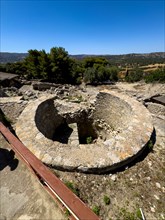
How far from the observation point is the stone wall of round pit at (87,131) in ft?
13.0

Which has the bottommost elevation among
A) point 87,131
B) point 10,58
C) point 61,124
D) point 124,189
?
point 87,131

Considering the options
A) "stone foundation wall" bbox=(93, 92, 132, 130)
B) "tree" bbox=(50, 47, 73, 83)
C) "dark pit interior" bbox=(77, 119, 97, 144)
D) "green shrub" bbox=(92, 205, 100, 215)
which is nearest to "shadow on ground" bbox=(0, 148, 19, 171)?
"green shrub" bbox=(92, 205, 100, 215)

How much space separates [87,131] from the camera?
10047 millimetres

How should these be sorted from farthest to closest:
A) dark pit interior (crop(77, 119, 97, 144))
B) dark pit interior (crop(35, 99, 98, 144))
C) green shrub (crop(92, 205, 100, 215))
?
dark pit interior (crop(77, 119, 97, 144)) → dark pit interior (crop(35, 99, 98, 144)) → green shrub (crop(92, 205, 100, 215))

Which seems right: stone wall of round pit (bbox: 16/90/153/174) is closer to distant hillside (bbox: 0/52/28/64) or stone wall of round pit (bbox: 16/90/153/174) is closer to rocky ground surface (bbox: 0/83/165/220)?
rocky ground surface (bbox: 0/83/165/220)

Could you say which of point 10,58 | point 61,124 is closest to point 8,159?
point 61,124

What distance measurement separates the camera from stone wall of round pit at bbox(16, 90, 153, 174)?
397 cm

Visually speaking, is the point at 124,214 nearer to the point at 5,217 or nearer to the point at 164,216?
the point at 164,216

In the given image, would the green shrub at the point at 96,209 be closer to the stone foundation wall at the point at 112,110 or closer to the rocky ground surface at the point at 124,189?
the rocky ground surface at the point at 124,189

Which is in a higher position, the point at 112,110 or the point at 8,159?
the point at 8,159

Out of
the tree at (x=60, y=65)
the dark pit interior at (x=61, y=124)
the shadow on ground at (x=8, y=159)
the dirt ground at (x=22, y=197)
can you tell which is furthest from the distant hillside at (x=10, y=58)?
the dirt ground at (x=22, y=197)

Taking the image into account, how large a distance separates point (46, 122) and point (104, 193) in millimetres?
5440

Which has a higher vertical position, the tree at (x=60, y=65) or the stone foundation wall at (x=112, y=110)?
the tree at (x=60, y=65)

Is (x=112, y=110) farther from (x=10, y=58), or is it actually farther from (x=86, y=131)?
(x=10, y=58)
